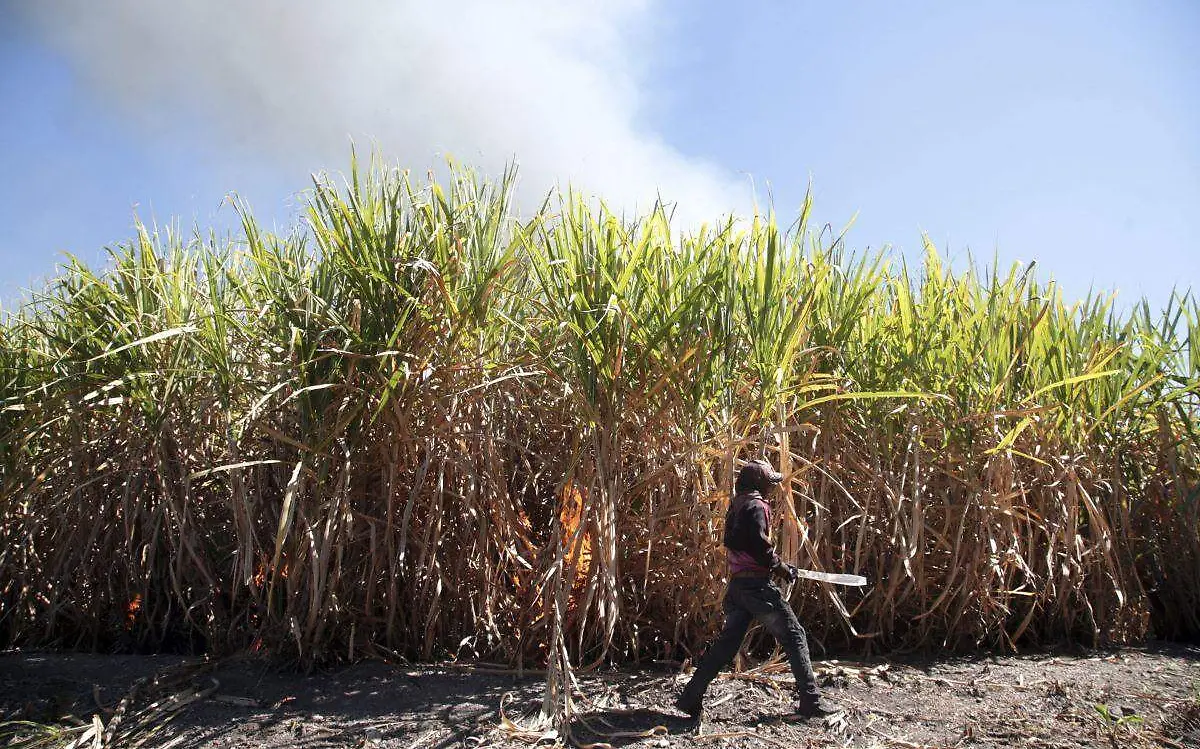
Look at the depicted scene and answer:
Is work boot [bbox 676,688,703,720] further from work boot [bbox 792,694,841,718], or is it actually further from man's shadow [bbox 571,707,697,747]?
work boot [bbox 792,694,841,718]

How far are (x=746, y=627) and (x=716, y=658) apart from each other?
158 millimetres

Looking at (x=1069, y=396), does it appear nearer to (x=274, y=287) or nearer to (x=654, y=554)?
(x=654, y=554)

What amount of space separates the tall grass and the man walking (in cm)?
33

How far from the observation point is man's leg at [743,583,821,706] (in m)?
3.13

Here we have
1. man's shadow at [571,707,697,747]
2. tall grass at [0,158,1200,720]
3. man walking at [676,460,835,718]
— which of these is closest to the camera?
man's shadow at [571,707,697,747]

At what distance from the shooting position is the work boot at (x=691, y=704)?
3143 millimetres

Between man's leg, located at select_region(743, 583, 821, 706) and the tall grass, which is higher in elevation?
the tall grass

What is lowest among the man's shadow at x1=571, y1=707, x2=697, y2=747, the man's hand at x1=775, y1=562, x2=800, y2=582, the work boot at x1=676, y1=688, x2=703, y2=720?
the man's shadow at x1=571, y1=707, x2=697, y2=747

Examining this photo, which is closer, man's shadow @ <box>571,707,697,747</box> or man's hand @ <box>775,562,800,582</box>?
man's shadow @ <box>571,707,697,747</box>

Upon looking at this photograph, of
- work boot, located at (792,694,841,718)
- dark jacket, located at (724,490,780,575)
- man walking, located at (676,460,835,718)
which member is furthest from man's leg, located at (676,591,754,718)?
work boot, located at (792,694,841,718)

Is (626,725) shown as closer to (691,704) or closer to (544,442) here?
(691,704)

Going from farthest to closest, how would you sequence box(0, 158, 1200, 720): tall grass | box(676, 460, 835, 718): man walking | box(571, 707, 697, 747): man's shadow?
1. box(0, 158, 1200, 720): tall grass
2. box(676, 460, 835, 718): man walking
3. box(571, 707, 697, 747): man's shadow

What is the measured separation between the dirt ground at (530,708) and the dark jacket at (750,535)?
23.4 inches

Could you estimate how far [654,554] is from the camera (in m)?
3.64
